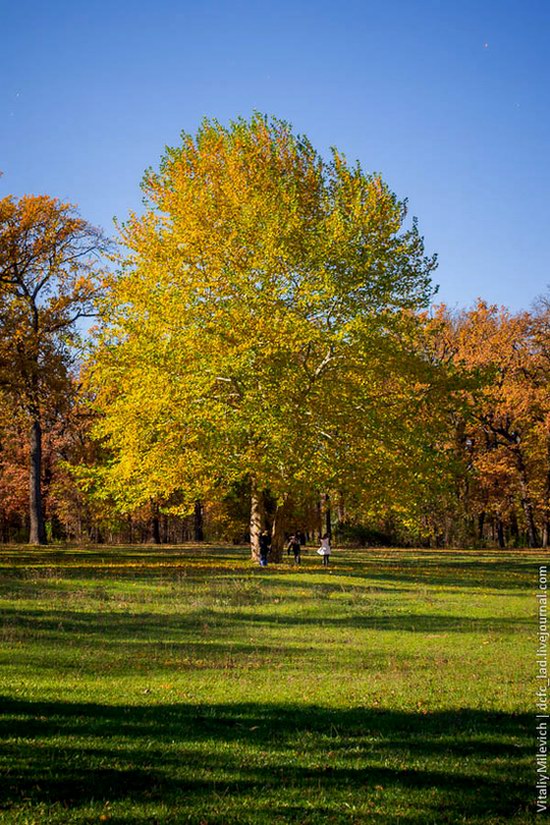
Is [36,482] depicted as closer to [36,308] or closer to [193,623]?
[36,308]

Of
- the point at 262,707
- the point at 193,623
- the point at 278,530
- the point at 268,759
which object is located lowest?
the point at 193,623

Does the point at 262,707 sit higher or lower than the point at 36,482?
lower

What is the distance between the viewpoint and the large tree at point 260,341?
2677 centimetres

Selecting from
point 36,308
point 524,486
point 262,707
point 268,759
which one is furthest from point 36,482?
point 268,759

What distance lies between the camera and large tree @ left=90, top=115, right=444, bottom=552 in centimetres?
2677

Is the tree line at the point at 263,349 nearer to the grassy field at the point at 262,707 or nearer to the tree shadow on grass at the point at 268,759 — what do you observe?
the grassy field at the point at 262,707

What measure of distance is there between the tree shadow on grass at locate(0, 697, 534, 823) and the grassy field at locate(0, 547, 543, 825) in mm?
27

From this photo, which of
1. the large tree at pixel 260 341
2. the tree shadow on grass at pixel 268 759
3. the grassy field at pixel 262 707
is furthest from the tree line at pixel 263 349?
the tree shadow on grass at pixel 268 759

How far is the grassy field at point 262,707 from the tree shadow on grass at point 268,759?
0.03 meters

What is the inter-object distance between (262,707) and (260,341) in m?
18.3

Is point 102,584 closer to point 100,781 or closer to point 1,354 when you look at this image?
point 1,354

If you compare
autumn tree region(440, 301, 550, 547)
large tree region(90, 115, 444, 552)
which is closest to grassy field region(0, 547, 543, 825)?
large tree region(90, 115, 444, 552)

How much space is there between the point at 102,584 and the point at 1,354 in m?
11.5

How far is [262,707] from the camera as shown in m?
10.0
